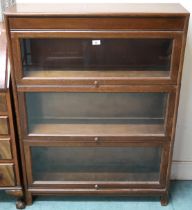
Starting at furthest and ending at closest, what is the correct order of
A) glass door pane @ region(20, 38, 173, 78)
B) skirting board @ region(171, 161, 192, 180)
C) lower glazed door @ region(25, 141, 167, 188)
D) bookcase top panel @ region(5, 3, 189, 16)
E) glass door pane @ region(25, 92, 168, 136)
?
skirting board @ region(171, 161, 192, 180) → lower glazed door @ region(25, 141, 167, 188) → glass door pane @ region(25, 92, 168, 136) → glass door pane @ region(20, 38, 173, 78) → bookcase top panel @ region(5, 3, 189, 16)

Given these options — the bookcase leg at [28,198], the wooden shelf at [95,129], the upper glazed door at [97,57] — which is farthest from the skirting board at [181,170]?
the bookcase leg at [28,198]

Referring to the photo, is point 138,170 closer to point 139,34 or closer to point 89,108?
point 89,108

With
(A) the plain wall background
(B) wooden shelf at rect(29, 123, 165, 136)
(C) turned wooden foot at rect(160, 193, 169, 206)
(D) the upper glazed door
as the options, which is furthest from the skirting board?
(D) the upper glazed door

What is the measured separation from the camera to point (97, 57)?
131 centimetres

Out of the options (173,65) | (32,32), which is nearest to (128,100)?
(173,65)

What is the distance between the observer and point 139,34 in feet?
3.90

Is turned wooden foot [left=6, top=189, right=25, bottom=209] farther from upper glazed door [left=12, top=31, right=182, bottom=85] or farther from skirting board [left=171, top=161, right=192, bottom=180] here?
skirting board [left=171, top=161, right=192, bottom=180]

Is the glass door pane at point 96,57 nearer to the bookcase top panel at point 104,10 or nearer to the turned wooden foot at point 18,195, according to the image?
the bookcase top panel at point 104,10

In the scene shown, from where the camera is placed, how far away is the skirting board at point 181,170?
68.9 inches

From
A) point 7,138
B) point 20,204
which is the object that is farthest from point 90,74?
point 20,204

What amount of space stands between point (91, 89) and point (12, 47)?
0.37 m

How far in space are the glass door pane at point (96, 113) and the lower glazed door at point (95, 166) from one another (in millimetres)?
100

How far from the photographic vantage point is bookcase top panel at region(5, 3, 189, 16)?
3.75 ft

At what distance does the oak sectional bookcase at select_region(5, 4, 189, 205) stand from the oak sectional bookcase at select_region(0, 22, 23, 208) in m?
0.04
